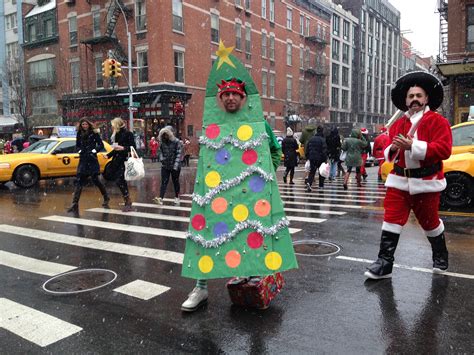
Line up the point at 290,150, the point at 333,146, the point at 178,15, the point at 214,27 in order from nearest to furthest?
the point at 290,150
the point at 333,146
the point at 178,15
the point at 214,27

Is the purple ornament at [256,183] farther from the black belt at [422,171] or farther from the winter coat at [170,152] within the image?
the winter coat at [170,152]

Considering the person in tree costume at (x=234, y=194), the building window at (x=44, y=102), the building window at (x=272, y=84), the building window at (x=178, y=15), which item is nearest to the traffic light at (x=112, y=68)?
the building window at (x=178, y=15)

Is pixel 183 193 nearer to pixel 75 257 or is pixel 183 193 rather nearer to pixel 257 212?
pixel 75 257

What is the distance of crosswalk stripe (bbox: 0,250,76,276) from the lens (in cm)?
524

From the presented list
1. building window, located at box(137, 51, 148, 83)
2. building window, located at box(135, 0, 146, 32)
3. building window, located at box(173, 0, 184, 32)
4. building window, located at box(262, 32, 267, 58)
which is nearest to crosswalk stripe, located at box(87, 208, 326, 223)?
building window, located at box(137, 51, 148, 83)

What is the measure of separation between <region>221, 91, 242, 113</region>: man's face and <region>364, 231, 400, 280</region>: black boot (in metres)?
2.16

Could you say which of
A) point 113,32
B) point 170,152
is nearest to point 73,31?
point 113,32

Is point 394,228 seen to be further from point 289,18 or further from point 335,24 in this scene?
point 335,24

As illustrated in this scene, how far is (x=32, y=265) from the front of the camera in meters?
5.50

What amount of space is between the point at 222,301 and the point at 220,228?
2.74 feet

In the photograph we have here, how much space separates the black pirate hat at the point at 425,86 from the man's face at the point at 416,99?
8 centimetres

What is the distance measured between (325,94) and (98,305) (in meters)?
52.6

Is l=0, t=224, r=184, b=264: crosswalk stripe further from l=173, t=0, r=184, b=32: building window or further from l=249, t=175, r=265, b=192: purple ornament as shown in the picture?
l=173, t=0, r=184, b=32: building window

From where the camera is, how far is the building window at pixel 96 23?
34.0 meters
